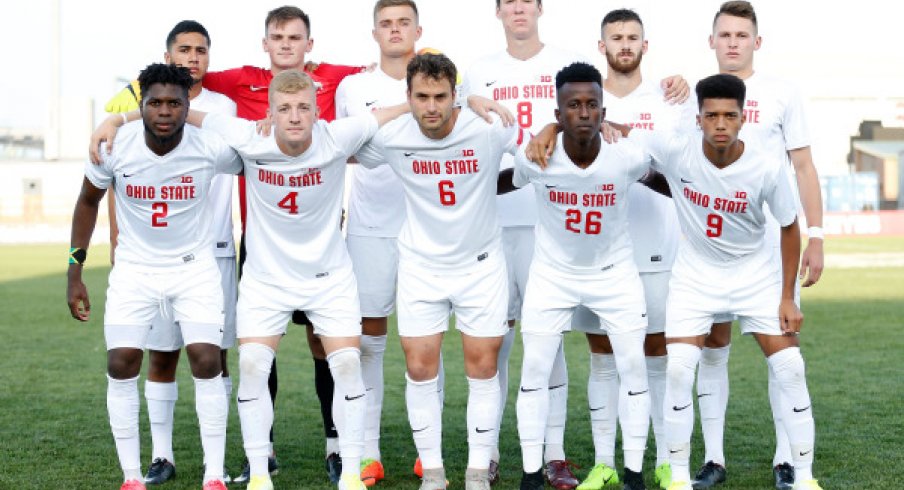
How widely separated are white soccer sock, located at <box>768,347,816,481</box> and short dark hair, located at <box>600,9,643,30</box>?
198cm

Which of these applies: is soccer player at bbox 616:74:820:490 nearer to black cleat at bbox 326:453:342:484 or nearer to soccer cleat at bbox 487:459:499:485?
soccer cleat at bbox 487:459:499:485

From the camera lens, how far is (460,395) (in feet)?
30.8

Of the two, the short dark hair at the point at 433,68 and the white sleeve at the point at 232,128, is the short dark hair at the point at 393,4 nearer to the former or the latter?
the short dark hair at the point at 433,68

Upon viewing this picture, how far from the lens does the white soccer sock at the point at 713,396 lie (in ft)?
20.4

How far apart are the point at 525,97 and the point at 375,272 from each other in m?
1.33

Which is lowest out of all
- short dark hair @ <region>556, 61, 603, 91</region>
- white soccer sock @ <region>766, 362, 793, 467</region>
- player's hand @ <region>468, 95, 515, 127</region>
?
white soccer sock @ <region>766, 362, 793, 467</region>

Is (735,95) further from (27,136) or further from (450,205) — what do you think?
(27,136)

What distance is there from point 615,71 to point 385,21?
1334 mm

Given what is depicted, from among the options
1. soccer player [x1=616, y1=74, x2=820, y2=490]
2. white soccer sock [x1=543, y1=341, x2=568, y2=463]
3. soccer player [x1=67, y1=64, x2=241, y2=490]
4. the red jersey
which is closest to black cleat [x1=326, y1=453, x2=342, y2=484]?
soccer player [x1=67, y1=64, x2=241, y2=490]

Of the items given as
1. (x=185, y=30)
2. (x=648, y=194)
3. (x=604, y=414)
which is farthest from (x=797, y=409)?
(x=185, y=30)


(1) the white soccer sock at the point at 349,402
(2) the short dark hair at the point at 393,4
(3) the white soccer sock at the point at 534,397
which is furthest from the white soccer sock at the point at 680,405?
(2) the short dark hair at the point at 393,4

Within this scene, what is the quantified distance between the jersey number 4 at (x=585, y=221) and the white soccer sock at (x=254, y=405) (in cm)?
171

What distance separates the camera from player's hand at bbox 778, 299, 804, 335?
18.4 ft

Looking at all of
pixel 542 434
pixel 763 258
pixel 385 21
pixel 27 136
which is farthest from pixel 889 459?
pixel 27 136
